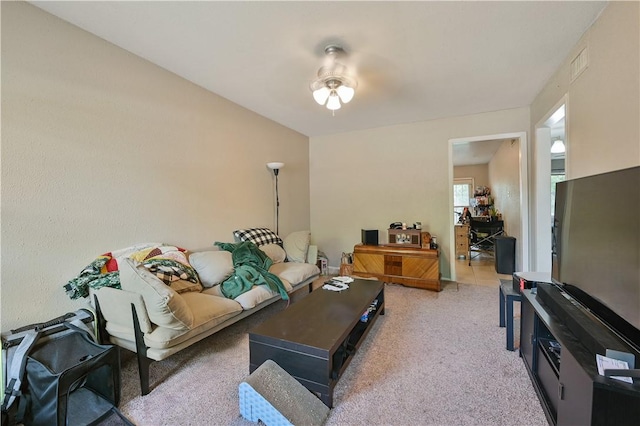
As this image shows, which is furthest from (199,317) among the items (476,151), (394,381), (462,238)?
(476,151)

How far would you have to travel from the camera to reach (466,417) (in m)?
1.45

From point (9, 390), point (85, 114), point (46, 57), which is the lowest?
point (9, 390)

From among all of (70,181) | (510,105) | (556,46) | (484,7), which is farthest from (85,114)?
(510,105)

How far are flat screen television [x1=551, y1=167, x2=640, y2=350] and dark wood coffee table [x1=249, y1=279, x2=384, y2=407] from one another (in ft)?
4.28

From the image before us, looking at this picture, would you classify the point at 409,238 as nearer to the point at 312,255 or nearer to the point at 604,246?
the point at 312,255

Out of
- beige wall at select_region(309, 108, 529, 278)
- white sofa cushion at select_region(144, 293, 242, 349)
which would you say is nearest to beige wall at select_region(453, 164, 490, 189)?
beige wall at select_region(309, 108, 529, 278)

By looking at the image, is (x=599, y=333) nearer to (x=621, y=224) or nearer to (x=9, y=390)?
(x=621, y=224)

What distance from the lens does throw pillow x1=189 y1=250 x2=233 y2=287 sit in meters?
2.44

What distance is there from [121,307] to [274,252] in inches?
72.3

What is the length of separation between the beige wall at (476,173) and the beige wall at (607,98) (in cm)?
582

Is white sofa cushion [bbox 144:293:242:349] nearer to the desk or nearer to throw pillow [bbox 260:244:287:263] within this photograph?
throw pillow [bbox 260:244:287:263]

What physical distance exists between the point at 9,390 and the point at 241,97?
296 centimetres

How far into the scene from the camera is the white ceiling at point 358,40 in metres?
1.74

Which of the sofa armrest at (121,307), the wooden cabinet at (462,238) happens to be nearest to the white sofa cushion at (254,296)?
the sofa armrest at (121,307)
